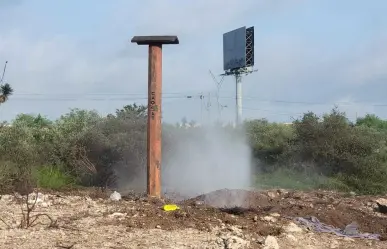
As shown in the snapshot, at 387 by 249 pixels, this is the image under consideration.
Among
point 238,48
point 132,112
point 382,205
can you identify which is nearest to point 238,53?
point 238,48

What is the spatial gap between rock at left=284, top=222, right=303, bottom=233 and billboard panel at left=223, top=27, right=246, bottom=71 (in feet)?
102

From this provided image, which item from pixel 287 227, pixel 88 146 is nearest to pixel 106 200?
pixel 287 227

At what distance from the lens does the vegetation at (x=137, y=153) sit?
15.0 m

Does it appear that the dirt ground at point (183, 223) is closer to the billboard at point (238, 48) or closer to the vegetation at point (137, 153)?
the vegetation at point (137, 153)

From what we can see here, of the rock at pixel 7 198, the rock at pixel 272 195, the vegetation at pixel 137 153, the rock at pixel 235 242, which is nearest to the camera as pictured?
the rock at pixel 235 242

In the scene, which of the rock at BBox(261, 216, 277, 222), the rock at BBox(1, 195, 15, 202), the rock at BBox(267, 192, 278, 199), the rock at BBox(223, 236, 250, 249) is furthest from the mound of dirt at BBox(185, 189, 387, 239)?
the rock at BBox(1, 195, 15, 202)

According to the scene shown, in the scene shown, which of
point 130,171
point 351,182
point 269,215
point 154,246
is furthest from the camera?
point 351,182

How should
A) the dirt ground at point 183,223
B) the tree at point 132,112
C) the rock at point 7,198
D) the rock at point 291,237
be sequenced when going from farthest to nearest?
the tree at point 132,112
the rock at point 7,198
the rock at point 291,237
the dirt ground at point 183,223

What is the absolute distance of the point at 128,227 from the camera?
8031 millimetres

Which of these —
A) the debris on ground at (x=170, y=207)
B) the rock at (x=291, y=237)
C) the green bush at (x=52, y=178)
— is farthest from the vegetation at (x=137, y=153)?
the rock at (x=291, y=237)

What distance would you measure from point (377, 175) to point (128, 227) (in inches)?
502

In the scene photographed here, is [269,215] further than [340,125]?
No

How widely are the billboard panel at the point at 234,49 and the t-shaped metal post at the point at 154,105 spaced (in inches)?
1124

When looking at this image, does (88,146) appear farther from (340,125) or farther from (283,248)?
(283,248)
